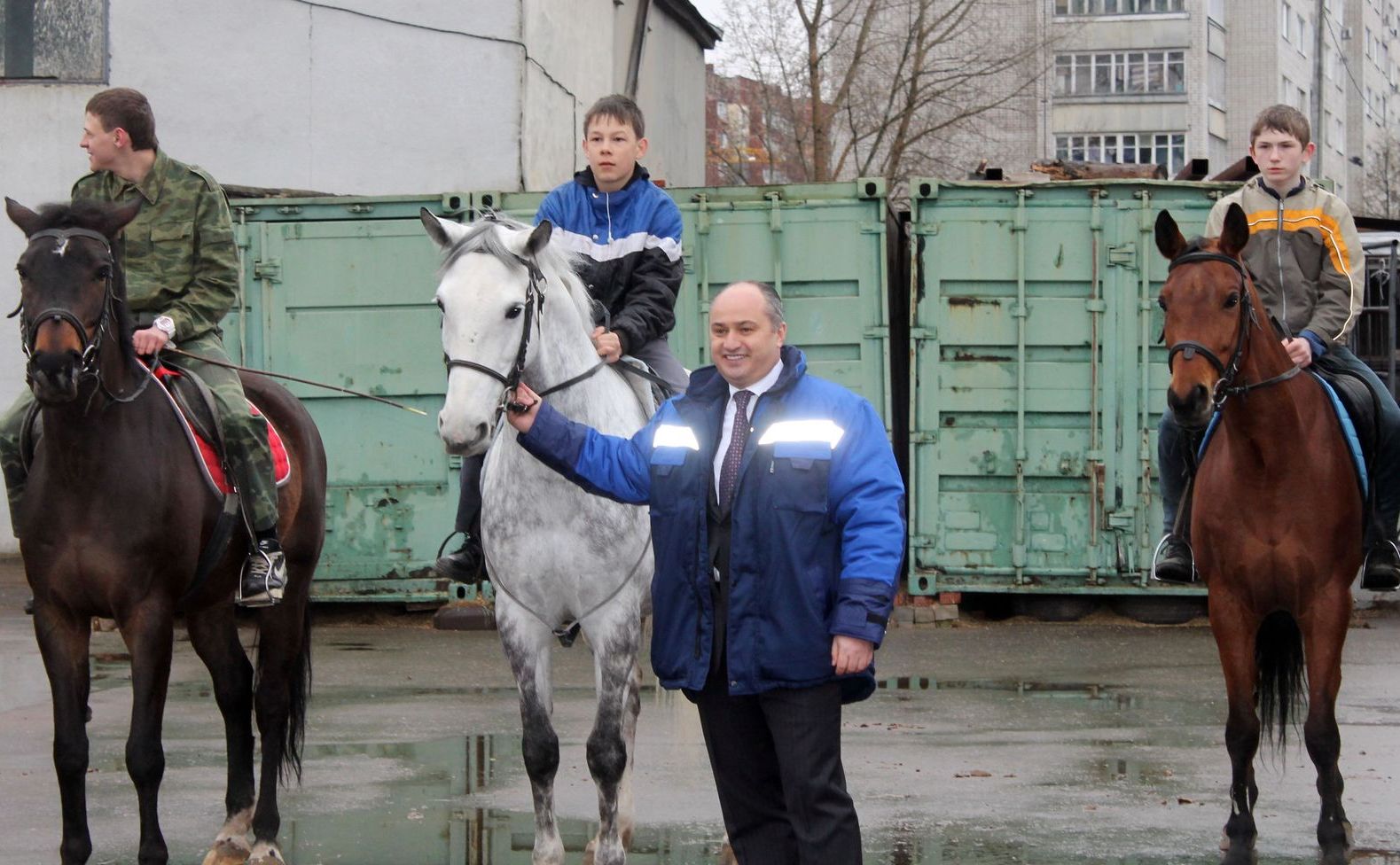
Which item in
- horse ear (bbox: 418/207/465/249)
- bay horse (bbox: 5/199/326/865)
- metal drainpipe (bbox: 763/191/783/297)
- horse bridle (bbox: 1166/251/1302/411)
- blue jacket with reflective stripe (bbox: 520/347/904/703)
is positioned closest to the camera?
blue jacket with reflective stripe (bbox: 520/347/904/703)

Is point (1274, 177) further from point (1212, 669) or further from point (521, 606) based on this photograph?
point (1212, 669)

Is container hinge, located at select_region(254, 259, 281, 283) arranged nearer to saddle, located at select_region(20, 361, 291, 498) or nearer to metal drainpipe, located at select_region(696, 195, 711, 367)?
metal drainpipe, located at select_region(696, 195, 711, 367)

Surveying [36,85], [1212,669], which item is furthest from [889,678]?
[36,85]

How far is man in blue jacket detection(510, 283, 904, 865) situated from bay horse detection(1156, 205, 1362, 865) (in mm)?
2146

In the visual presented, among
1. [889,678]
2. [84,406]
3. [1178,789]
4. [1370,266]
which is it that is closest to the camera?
[84,406]

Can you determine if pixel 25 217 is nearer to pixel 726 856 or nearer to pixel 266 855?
pixel 266 855

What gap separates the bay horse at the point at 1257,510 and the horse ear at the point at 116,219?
3839mm

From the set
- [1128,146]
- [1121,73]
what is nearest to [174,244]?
[1128,146]

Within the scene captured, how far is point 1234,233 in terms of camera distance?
22.8 feet

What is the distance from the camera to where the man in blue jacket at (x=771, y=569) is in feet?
16.3

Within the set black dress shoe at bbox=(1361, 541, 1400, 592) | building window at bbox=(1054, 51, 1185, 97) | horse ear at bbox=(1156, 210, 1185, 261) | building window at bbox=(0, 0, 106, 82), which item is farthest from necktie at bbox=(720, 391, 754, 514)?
building window at bbox=(1054, 51, 1185, 97)

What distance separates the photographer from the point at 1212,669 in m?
12.1

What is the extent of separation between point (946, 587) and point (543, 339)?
8438mm

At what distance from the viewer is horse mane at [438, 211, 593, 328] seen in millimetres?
6074
